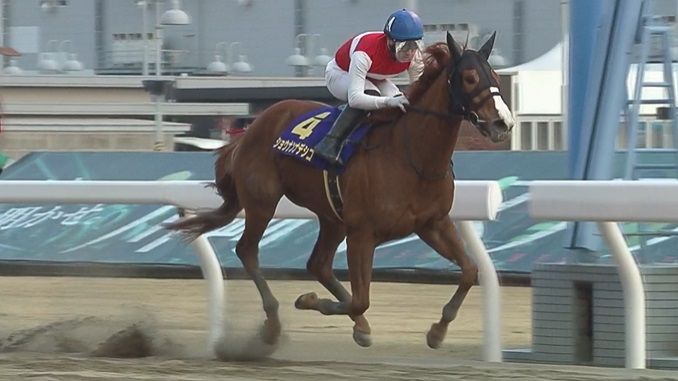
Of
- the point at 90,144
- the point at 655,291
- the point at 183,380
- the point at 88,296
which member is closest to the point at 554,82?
the point at 90,144

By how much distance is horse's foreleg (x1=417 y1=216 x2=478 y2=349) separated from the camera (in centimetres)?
571

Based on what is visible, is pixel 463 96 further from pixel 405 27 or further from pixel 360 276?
pixel 360 276

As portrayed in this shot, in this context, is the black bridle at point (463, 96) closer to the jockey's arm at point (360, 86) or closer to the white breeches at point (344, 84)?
the jockey's arm at point (360, 86)

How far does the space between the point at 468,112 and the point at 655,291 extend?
1184mm

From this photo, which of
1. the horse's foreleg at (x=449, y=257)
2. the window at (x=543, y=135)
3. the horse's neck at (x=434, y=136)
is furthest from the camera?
the window at (x=543, y=135)

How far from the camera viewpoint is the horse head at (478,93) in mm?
5262

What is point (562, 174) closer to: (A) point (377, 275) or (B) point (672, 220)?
(A) point (377, 275)

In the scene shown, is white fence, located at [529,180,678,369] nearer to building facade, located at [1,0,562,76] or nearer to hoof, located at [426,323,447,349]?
hoof, located at [426,323,447,349]

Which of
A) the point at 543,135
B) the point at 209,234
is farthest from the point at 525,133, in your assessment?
the point at 209,234

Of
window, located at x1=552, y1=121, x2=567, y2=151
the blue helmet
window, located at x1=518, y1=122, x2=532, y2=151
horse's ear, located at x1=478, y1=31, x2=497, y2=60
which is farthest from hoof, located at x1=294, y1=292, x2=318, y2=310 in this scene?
window, located at x1=518, y1=122, x2=532, y2=151

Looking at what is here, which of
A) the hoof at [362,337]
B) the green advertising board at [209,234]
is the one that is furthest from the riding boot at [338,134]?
the green advertising board at [209,234]

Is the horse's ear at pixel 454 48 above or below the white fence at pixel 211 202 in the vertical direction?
above

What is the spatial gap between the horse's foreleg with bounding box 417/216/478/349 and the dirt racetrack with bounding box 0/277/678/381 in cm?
14

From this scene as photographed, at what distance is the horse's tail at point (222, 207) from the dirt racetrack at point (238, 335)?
1.36 ft
